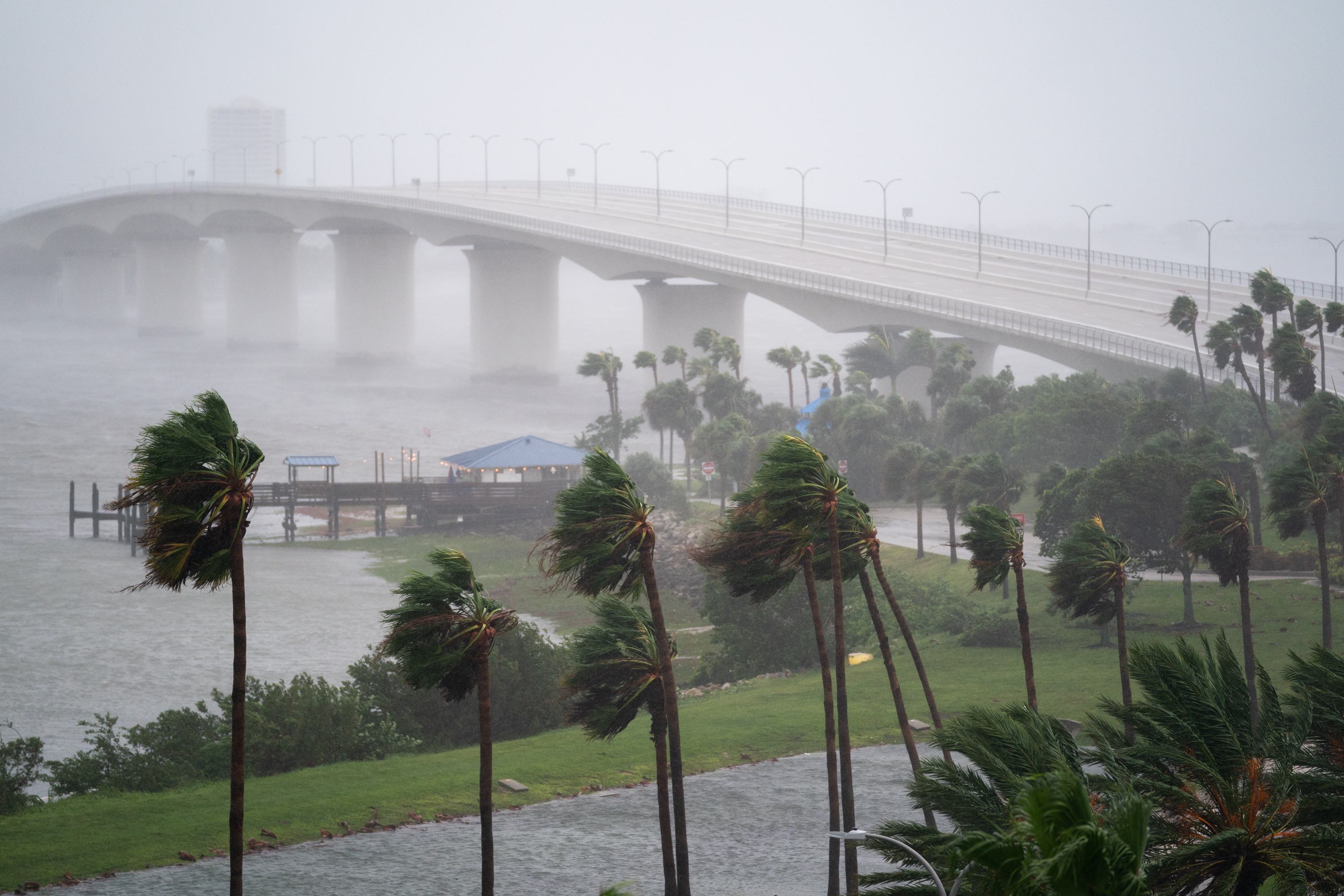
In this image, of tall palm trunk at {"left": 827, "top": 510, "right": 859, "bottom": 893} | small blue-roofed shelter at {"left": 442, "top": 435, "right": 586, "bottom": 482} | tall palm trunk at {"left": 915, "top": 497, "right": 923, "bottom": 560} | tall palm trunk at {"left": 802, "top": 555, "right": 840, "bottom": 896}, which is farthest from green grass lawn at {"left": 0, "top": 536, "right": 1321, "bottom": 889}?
small blue-roofed shelter at {"left": 442, "top": 435, "right": 586, "bottom": 482}

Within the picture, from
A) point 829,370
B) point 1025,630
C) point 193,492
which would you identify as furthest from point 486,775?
point 829,370

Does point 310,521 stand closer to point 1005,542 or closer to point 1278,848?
point 1005,542

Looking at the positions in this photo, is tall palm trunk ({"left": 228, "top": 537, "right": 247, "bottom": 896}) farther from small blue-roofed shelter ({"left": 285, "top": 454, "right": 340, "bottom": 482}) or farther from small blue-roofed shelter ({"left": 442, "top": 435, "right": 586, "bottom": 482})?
small blue-roofed shelter ({"left": 285, "top": 454, "right": 340, "bottom": 482})

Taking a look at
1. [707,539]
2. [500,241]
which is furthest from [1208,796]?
[500,241]

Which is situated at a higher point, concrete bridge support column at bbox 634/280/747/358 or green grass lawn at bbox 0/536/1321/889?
concrete bridge support column at bbox 634/280/747/358

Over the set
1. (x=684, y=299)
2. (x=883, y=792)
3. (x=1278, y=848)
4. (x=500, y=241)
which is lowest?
(x=883, y=792)

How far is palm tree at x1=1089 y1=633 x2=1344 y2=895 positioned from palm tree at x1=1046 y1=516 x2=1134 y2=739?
10.1m

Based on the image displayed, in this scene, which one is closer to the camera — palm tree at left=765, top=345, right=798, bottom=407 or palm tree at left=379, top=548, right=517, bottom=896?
palm tree at left=379, top=548, right=517, bottom=896

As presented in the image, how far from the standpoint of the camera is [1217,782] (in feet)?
45.4

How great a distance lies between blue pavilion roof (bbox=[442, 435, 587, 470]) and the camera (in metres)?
76.2

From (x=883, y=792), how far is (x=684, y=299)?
9015 centimetres

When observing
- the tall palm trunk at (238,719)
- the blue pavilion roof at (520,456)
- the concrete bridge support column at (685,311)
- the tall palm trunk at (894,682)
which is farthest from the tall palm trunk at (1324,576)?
the concrete bridge support column at (685,311)

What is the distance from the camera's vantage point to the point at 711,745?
33562 millimetres

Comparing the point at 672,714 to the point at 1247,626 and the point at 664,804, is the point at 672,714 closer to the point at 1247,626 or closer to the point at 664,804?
the point at 664,804
